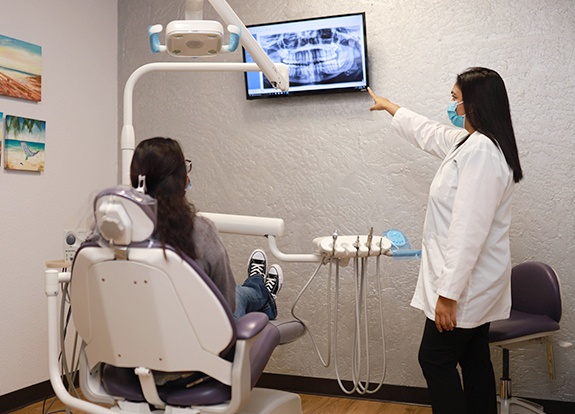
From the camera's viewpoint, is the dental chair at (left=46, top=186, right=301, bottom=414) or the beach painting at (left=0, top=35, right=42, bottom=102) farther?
the beach painting at (left=0, top=35, right=42, bottom=102)

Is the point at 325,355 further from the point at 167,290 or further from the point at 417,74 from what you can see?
the point at 167,290

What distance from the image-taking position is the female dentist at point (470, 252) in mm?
2086

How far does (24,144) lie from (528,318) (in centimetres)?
250

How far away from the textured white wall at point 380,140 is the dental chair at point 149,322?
5.23ft

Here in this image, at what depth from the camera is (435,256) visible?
2246 mm

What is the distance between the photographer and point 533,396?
10.0 ft

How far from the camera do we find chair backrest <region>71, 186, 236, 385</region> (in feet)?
5.56

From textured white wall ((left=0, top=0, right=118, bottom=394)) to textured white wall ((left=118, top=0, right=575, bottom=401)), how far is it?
197mm

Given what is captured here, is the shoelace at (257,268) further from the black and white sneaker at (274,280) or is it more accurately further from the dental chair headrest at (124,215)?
the dental chair headrest at (124,215)

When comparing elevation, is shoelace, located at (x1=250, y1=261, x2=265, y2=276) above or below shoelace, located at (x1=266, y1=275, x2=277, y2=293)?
above

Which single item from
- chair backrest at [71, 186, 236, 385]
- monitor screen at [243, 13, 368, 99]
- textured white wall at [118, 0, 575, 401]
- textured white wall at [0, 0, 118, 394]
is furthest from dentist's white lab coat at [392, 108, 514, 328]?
textured white wall at [0, 0, 118, 394]

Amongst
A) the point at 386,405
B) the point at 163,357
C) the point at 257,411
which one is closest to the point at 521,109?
the point at 386,405

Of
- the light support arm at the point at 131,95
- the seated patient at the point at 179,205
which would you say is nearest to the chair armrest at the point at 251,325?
the seated patient at the point at 179,205

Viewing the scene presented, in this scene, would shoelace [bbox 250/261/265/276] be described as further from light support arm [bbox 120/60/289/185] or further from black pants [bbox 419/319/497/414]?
black pants [bbox 419/319/497/414]
